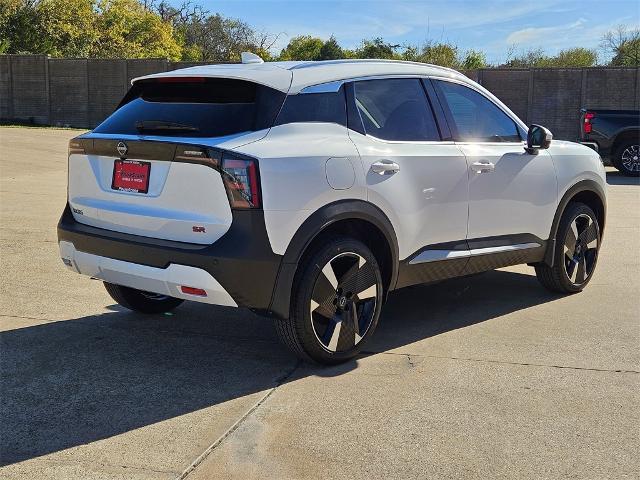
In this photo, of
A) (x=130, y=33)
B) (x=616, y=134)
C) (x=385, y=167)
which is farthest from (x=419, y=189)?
(x=130, y=33)

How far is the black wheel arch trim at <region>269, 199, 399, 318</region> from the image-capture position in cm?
407

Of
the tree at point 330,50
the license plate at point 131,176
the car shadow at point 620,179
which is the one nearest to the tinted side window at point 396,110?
the license plate at point 131,176

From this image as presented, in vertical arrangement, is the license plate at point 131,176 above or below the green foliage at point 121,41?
below

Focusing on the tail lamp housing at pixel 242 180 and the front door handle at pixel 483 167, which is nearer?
the tail lamp housing at pixel 242 180

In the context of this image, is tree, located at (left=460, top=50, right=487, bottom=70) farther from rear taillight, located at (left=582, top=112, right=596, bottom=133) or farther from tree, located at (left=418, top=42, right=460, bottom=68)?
rear taillight, located at (left=582, top=112, right=596, bottom=133)

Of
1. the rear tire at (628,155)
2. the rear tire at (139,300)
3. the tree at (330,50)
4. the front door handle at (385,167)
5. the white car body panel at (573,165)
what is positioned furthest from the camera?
the tree at (330,50)

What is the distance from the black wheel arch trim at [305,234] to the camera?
4.07 metres

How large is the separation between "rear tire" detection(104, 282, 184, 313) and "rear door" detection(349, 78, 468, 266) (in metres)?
1.93

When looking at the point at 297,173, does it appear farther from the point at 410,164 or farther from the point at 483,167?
the point at 483,167

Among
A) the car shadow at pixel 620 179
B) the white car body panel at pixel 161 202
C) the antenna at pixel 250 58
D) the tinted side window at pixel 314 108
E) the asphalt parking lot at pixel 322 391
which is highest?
the antenna at pixel 250 58

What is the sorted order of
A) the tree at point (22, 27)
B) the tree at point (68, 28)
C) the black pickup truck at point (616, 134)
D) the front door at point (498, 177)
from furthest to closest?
the tree at point (68, 28)
the tree at point (22, 27)
the black pickup truck at point (616, 134)
the front door at point (498, 177)

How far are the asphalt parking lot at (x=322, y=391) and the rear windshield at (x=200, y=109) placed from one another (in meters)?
1.42

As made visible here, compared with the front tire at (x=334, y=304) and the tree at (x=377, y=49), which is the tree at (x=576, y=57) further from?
the front tire at (x=334, y=304)

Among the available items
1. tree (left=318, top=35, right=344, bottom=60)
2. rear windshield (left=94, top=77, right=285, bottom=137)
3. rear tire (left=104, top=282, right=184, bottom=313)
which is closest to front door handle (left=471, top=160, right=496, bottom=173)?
rear windshield (left=94, top=77, right=285, bottom=137)
